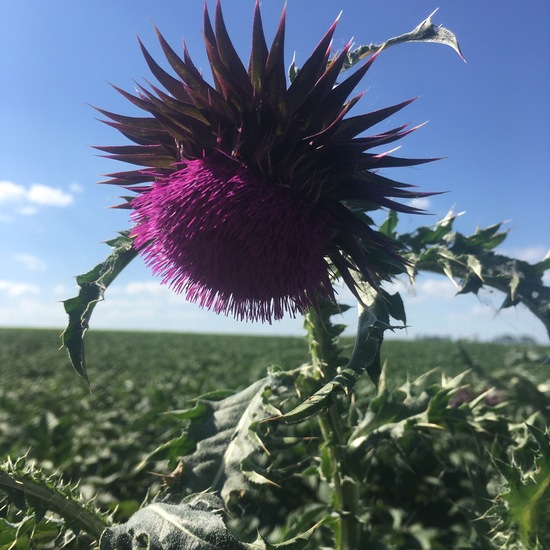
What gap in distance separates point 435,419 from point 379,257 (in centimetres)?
97

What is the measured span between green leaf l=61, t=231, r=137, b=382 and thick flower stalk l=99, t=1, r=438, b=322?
30 centimetres

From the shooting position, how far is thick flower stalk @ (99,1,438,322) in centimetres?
184

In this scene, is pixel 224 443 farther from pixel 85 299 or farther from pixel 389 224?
pixel 389 224

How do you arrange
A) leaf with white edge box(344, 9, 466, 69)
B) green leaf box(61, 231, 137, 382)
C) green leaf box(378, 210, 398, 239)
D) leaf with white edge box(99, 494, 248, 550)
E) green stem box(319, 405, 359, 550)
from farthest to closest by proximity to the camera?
green leaf box(378, 210, 398, 239) → green stem box(319, 405, 359, 550) → green leaf box(61, 231, 137, 382) → leaf with white edge box(344, 9, 466, 69) → leaf with white edge box(99, 494, 248, 550)

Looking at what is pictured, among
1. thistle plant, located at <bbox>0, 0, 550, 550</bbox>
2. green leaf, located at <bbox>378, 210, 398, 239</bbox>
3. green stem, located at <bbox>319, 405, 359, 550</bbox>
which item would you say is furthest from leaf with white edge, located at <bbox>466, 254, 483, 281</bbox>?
green stem, located at <bbox>319, 405, 359, 550</bbox>

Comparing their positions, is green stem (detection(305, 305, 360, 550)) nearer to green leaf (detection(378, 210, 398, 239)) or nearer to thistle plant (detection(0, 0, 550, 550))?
thistle plant (detection(0, 0, 550, 550))

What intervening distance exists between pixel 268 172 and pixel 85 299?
86cm

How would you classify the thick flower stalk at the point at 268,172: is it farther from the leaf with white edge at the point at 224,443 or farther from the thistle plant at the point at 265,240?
the leaf with white edge at the point at 224,443

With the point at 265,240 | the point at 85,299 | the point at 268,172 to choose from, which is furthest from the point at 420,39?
the point at 85,299

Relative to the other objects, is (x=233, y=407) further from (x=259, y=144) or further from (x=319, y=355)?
(x=259, y=144)

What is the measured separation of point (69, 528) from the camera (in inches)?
74.3

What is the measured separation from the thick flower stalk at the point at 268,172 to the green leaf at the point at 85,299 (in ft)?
Answer: 0.98

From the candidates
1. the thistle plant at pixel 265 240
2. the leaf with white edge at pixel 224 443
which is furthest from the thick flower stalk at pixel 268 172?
the leaf with white edge at pixel 224 443

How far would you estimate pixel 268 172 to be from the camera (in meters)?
1.90
